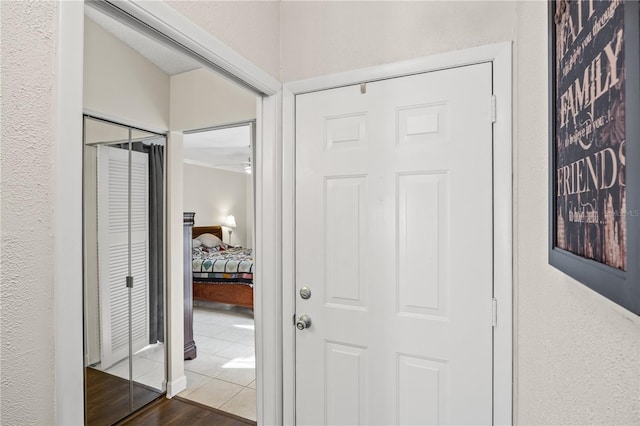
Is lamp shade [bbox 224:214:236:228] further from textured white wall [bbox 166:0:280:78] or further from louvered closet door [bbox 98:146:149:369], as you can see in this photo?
textured white wall [bbox 166:0:280:78]

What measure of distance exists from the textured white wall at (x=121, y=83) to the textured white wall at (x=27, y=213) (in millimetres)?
1520

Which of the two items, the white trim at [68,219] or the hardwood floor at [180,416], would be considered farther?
the hardwood floor at [180,416]

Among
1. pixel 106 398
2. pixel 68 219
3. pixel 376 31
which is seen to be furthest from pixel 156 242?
pixel 376 31

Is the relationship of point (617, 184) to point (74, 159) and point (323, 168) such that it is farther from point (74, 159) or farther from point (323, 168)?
point (323, 168)

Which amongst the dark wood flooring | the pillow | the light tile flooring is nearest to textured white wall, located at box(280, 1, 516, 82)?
the dark wood flooring

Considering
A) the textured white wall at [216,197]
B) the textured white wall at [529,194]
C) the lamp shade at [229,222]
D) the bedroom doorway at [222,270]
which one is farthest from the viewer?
the lamp shade at [229,222]

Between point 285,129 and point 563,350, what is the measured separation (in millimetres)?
1331

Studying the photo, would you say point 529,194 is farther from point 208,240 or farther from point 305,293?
point 208,240

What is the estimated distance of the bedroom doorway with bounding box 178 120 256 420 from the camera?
2609mm

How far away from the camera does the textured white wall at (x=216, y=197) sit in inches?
253

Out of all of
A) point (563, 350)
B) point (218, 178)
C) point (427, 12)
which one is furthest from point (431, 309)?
point (218, 178)

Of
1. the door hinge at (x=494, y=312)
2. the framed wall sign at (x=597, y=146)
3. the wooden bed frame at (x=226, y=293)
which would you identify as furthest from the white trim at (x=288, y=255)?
the wooden bed frame at (x=226, y=293)

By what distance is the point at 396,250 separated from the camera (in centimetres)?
138

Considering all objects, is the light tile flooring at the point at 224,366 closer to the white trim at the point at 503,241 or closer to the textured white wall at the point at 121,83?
the white trim at the point at 503,241
